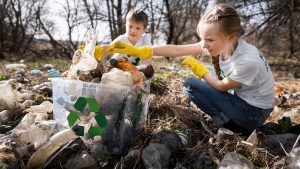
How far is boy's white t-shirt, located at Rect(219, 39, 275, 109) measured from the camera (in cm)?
197

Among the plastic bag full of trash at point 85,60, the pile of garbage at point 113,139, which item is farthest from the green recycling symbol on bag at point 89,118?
the plastic bag full of trash at point 85,60

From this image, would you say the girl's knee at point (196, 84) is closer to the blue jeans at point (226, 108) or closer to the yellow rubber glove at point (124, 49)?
the blue jeans at point (226, 108)

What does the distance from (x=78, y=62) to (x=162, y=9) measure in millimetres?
9325

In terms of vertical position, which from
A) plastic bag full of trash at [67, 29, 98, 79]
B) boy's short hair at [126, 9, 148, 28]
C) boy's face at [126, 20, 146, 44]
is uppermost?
boy's short hair at [126, 9, 148, 28]

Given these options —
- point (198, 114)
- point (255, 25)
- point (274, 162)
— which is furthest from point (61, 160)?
point (255, 25)

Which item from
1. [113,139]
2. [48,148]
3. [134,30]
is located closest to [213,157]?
[113,139]

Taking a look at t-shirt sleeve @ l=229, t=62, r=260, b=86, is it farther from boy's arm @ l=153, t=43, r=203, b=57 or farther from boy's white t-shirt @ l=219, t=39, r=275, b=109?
boy's arm @ l=153, t=43, r=203, b=57

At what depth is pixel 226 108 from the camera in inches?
85.0

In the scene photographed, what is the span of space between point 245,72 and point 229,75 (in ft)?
0.32

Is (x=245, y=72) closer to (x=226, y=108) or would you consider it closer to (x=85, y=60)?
(x=226, y=108)

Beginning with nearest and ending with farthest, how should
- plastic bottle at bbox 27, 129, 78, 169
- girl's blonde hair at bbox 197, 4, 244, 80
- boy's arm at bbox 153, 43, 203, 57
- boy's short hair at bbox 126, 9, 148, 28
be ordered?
1. plastic bottle at bbox 27, 129, 78, 169
2. girl's blonde hair at bbox 197, 4, 244, 80
3. boy's arm at bbox 153, 43, 203, 57
4. boy's short hair at bbox 126, 9, 148, 28

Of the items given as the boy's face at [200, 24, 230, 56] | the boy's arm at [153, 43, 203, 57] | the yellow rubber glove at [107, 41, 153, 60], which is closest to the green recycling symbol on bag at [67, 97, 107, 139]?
the yellow rubber glove at [107, 41, 153, 60]

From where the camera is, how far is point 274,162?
5.52 ft

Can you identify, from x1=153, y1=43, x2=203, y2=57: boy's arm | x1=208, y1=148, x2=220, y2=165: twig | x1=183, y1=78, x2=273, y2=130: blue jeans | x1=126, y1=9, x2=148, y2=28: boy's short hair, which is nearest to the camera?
x1=208, y1=148, x2=220, y2=165: twig
